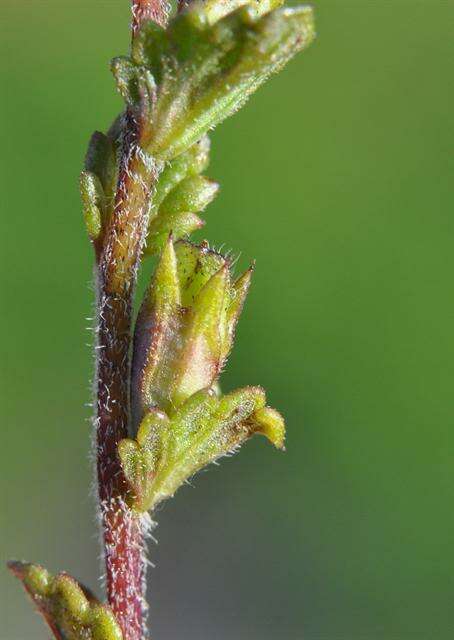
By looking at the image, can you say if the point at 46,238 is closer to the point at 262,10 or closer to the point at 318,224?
the point at 318,224

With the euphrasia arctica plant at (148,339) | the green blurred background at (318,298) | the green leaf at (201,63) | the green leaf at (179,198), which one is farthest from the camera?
the green blurred background at (318,298)

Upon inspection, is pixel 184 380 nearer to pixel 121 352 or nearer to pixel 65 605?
pixel 121 352

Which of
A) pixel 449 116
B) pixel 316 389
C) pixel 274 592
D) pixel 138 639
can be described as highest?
pixel 449 116

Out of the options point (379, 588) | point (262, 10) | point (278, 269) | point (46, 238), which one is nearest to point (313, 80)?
point (278, 269)

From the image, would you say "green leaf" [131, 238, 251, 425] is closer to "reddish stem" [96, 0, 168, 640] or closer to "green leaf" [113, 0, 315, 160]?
"reddish stem" [96, 0, 168, 640]

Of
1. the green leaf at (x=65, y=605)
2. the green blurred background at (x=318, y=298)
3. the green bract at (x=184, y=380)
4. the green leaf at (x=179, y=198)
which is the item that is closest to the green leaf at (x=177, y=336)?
the green bract at (x=184, y=380)

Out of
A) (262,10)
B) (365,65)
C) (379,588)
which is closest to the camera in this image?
(262,10)

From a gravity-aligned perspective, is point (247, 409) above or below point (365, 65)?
below

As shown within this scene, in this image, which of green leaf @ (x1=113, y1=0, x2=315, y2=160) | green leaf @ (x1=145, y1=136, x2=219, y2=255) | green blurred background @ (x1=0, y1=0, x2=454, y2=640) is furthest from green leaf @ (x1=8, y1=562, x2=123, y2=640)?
green blurred background @ (x1=0, y1=0, x2=454, y2=640)

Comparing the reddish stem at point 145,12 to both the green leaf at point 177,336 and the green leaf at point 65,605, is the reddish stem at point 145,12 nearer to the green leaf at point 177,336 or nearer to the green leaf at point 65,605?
the green leaf at point 177,336
